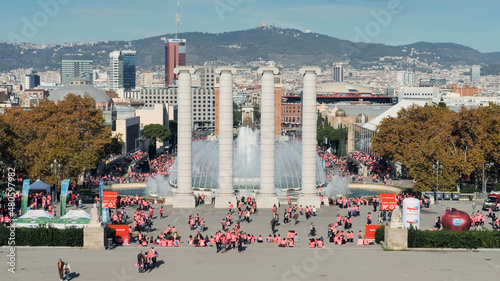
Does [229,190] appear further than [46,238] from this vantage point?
Yes

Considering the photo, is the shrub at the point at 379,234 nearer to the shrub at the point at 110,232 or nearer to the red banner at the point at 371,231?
the red banner at the point at 371,231

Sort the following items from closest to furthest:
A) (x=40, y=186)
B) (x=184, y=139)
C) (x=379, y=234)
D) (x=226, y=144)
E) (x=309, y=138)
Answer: (x=379, y=234)
(x=309, y=138)
(x=226, y=144)
(x=184, y=139)
(x=40, y=186)

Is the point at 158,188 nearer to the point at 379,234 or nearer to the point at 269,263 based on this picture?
the point at 379,234

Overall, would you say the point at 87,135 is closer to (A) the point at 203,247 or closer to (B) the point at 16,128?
(B) the point at 16,128

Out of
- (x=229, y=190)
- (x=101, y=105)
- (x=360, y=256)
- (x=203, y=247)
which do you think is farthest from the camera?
(x=101, y=105)

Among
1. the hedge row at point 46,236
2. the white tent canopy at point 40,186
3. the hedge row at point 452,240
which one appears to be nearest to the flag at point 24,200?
the hedge row at point 46,236

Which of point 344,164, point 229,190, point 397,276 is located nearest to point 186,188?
point 229,190

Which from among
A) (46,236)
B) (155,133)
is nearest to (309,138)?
(46,236)
